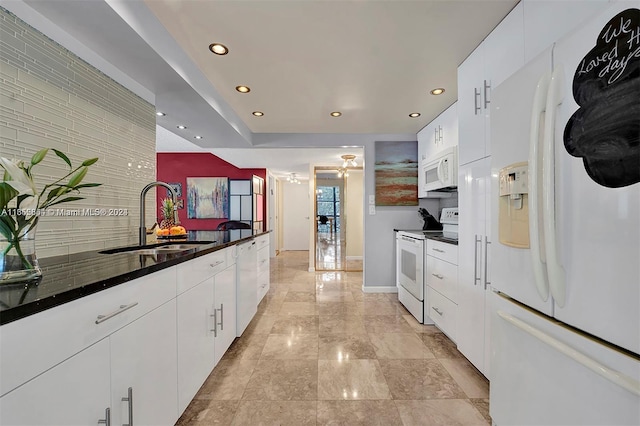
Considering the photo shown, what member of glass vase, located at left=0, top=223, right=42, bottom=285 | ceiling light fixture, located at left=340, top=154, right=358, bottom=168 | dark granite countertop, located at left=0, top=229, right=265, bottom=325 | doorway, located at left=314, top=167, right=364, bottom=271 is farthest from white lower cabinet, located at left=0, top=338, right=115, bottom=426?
doorway, located at left=314, top=167, right=364, bottom=271

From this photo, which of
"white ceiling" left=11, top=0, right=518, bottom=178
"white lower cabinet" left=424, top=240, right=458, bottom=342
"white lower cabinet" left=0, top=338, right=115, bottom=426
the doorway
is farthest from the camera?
the doorway

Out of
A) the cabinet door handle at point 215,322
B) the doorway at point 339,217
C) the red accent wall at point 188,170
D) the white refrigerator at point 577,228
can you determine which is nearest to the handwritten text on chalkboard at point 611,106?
the white refrigerator at point 577,228

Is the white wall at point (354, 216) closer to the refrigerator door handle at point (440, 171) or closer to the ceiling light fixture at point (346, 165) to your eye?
the ceiling light fixture at point (346, 165)

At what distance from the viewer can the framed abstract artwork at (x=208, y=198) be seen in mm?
6168

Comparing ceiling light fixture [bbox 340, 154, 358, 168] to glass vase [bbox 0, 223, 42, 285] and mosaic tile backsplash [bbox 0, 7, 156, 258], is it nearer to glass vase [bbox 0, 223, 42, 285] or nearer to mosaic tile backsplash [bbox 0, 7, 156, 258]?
mosaic tile backsplash [bbox 0, 7, 156, 258]

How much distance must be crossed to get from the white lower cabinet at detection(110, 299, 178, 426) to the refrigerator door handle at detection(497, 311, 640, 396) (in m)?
1.44

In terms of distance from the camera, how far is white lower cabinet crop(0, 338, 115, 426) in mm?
607

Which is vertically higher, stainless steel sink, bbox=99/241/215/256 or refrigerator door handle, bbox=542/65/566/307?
refrigerator door handle, bbox=542/65/566/307

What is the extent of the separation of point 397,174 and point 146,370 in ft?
11.7

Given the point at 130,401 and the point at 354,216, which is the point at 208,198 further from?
the point at 130,401

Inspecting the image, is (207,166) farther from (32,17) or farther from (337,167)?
(32,17)

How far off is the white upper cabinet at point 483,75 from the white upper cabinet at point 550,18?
53 millimetres

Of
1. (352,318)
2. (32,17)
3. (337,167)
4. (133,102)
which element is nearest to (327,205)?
(337,167)

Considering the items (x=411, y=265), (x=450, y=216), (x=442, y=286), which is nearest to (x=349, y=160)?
(x=450, y=216)
